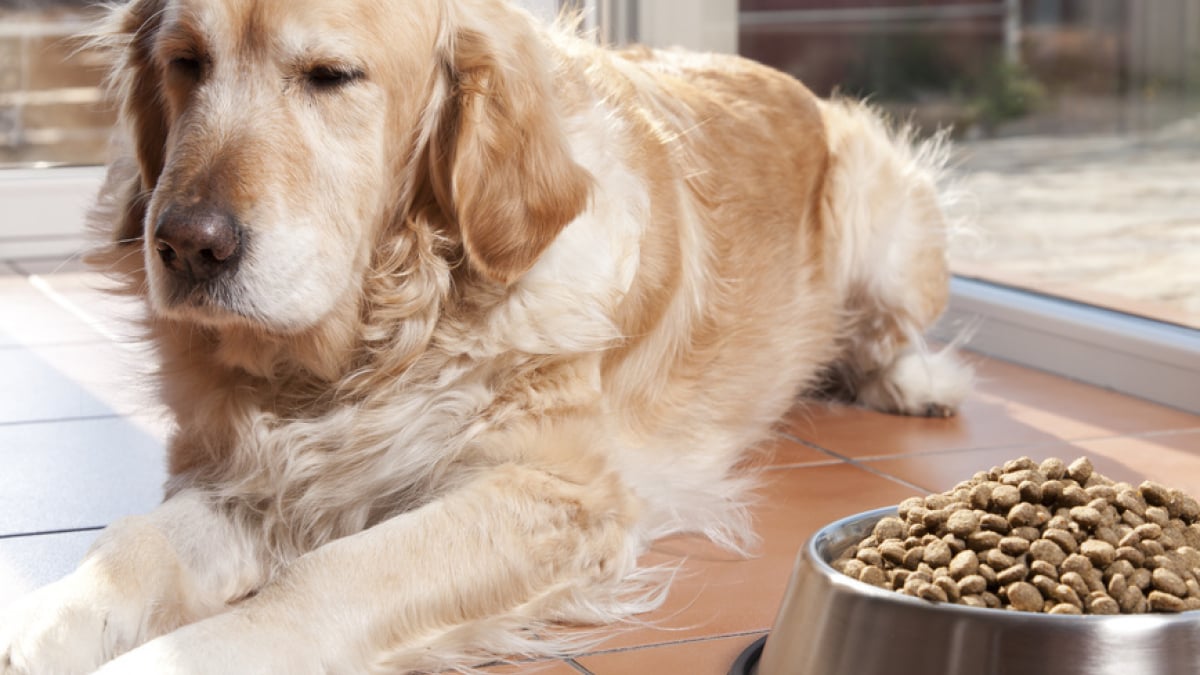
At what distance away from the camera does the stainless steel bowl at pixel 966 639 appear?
4.24 feet

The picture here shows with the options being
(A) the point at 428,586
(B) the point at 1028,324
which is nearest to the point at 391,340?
(A) the point at 428,586

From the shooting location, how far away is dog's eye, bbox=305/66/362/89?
1.76 meters

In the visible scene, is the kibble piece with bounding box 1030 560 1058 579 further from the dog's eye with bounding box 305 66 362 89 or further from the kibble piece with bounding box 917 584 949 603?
the dog's eye with bounding box 305 66 362 89

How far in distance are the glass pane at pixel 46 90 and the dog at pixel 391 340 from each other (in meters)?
3.43

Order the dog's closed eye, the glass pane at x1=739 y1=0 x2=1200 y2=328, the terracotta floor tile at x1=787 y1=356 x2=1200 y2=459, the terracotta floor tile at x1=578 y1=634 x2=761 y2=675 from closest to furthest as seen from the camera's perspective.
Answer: the terracotta floor tile at x1=578 y1=634 x2=761 y2=675
the dog's closed eye
the terracotta floor tile at x1=787 y1=356 x2=1200 y2=459
the glass pane at x1=739 y1=0 x2=1200 y2=328

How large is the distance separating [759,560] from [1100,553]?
0.67 m

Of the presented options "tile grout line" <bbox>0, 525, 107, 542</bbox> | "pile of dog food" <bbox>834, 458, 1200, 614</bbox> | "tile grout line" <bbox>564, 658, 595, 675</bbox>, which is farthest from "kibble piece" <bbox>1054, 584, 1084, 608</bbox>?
"tile grout line" <bbox>0, 525, 107, 542</bbox>

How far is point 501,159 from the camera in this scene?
188 cm

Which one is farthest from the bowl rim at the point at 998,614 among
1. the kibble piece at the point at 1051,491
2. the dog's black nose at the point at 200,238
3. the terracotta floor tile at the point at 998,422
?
the terracotta floor tile at the point at 998,422

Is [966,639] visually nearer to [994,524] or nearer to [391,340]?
[994,524]

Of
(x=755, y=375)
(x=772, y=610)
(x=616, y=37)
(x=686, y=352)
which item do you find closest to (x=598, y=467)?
(x=772, y=610)

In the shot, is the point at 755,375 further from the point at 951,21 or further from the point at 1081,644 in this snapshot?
the point at 951,21

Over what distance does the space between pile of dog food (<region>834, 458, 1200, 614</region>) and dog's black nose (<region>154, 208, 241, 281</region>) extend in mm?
797

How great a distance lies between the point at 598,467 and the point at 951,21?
413 cm
